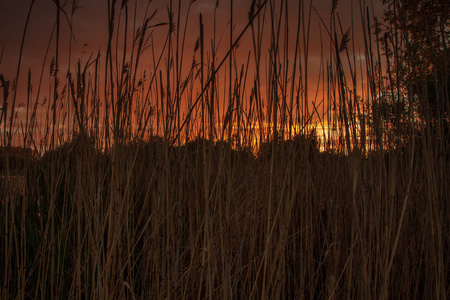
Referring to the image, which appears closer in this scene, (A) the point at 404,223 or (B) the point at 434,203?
(B) the point at 434,203

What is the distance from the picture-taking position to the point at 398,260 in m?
1.32

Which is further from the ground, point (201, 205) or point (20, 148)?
point (20, 148)

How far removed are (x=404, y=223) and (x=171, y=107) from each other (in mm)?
844

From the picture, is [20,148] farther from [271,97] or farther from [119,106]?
[271,97]

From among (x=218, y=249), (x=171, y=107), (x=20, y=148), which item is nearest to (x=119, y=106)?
(x=171, y=107)

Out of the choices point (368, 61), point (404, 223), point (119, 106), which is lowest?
point (404, 223)

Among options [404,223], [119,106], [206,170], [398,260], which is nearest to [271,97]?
[206,170]

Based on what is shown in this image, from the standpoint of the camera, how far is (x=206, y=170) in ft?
2.89

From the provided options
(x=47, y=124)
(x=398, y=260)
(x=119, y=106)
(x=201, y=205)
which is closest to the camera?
(x=119, y=106)

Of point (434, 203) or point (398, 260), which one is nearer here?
point (434, 203)

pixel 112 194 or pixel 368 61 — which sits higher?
pixel 368 61

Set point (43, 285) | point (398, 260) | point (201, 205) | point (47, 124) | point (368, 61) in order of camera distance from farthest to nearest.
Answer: point (47, 124) → point (201, 205) → point (398, 260) → point (43, 285) → point (368, 61)

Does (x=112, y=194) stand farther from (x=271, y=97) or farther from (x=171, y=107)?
(x=271, y=97)

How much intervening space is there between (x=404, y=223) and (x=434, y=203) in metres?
0.30
